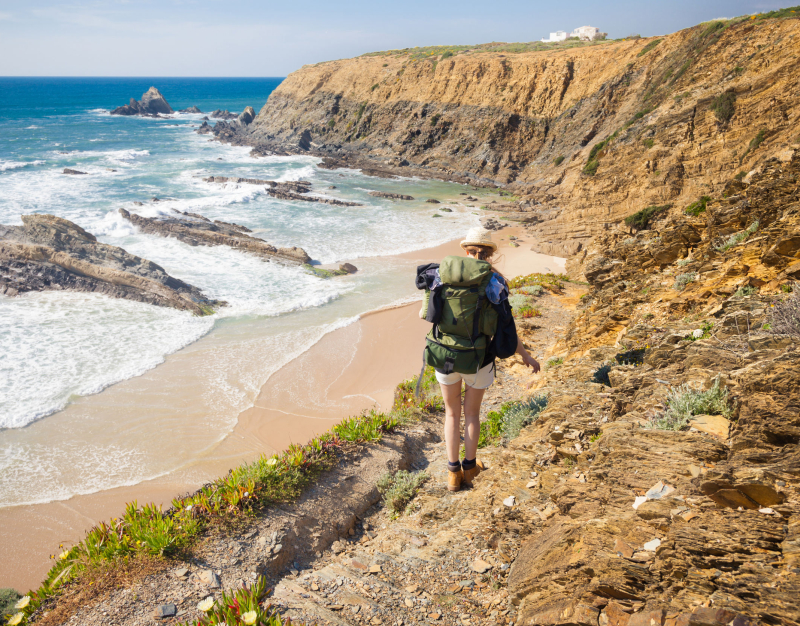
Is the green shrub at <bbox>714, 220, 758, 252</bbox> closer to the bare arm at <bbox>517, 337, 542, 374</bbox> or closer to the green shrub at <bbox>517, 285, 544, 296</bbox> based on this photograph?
the bare arm at <bbox>517, 337, 542, 374</bbox>

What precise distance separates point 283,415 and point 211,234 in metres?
15.2

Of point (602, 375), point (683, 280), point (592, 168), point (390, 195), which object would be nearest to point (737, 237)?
point (683, 280)

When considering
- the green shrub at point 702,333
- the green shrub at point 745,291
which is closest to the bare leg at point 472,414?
the green shrub at point 702,333

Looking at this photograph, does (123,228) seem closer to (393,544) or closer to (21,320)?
(21,320)

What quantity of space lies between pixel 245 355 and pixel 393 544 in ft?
29.8

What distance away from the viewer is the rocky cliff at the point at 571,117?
16.4m

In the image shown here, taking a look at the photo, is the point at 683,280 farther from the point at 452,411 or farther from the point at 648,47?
the point at 648,47

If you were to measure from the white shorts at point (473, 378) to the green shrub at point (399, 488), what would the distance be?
5.04 feet

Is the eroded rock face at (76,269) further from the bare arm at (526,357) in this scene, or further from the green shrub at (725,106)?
the green shrub at (725,106)

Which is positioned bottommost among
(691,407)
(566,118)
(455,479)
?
(455,479)

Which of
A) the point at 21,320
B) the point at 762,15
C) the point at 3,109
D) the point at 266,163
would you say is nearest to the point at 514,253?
the point at 762,15

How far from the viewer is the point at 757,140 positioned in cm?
1499

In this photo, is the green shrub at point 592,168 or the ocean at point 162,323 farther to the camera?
the green shrub at point 592,168

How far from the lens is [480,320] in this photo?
3463 millimetres
